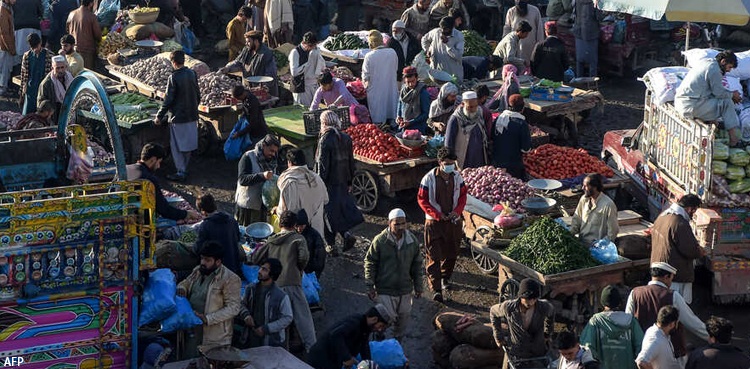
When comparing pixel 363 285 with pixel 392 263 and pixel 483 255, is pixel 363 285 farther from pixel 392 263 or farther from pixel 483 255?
pixel 392 263

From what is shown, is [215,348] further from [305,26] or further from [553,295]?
[305,26]

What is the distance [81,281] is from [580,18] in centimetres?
1214

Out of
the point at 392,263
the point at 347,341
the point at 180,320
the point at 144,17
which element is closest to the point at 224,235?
the point at 180,320

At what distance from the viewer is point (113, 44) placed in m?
20.4

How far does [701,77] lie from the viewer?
43.9ft

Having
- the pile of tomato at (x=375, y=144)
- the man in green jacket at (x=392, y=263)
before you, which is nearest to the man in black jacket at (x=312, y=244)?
the man in green jacket at (x=392, y=263)

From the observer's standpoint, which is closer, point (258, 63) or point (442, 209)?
point (442, 209)

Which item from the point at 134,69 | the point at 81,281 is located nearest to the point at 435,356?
the point at 81,281

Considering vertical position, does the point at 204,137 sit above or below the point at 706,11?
below

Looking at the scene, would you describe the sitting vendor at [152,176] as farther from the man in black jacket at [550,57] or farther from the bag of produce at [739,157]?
the man in black jacket at [550,57]

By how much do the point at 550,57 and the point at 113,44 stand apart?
6.78 m

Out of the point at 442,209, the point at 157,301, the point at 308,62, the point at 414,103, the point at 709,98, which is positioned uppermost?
the point at 709,98

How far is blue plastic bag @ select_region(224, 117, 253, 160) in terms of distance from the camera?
53.5 feet

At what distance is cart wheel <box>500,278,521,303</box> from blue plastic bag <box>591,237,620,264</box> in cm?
81
